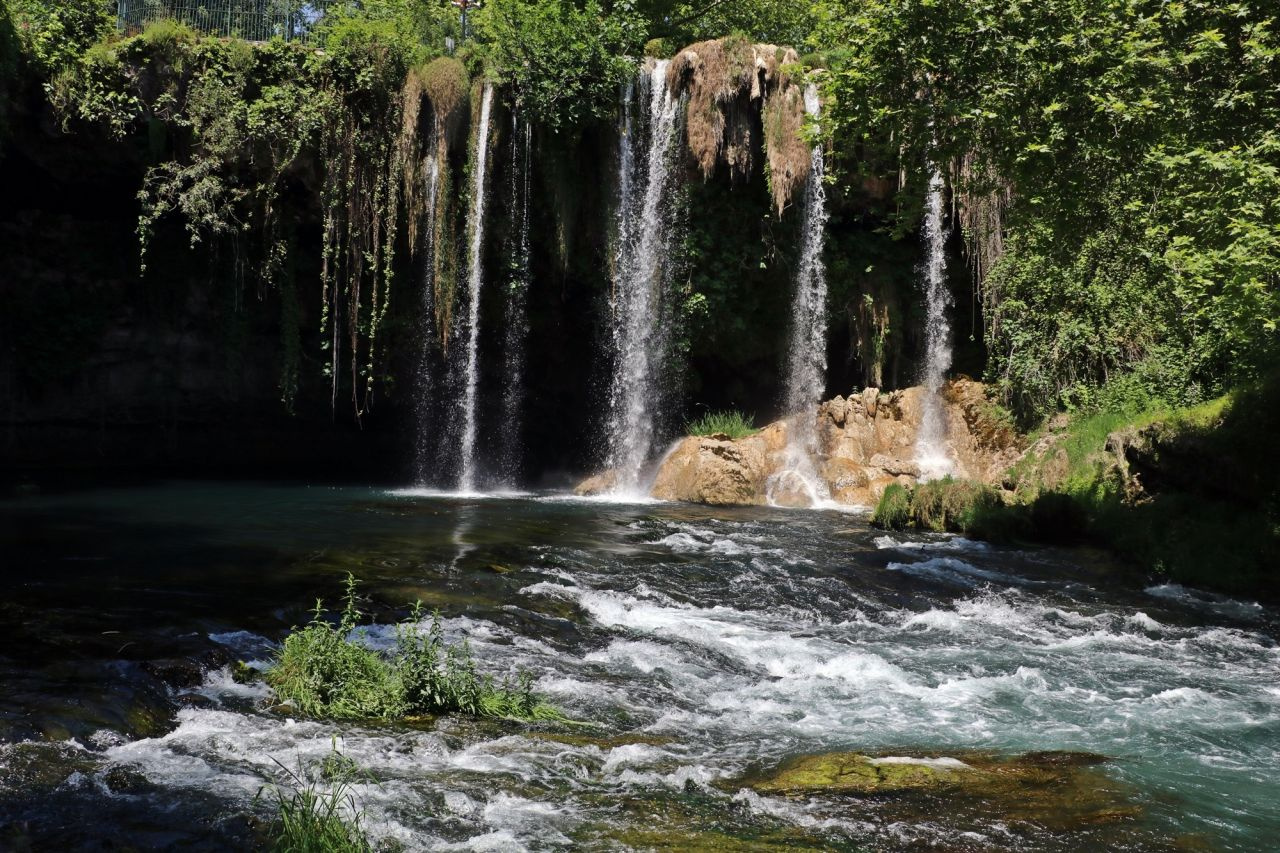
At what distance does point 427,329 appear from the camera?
62.3 feet

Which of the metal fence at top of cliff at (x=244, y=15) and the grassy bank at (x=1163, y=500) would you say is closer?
the grassy bank at (x=1163, y=500)

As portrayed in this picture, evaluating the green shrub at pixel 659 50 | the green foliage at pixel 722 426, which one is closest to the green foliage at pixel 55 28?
the green shrub at pixel 659 50

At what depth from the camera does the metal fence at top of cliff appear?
18266 mm

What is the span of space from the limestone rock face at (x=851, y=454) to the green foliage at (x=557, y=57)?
20.7 feet

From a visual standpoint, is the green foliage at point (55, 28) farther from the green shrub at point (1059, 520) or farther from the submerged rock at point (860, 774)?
the submerged rock at point (860, 774)

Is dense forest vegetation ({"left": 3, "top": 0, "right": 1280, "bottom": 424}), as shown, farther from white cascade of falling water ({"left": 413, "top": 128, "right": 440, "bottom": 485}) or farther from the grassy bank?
the grassy bank

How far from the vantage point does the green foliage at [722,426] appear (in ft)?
58.2

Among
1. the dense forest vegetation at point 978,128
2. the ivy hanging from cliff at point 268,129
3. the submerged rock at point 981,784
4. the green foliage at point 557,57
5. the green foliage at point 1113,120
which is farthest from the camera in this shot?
the green foliage at point 557,57

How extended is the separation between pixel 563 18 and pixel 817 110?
15.7ft

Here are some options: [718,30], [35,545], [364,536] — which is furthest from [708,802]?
[718,30]

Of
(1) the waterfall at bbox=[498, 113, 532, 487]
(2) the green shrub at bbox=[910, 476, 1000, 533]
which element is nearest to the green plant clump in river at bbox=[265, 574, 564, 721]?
(2) the green shrub at bbox=[910, 476, 1000, 533]

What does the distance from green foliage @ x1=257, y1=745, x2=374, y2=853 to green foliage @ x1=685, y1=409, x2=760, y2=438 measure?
520 inches

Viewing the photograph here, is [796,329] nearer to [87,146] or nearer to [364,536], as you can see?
[364,536]

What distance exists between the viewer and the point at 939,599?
893cm
